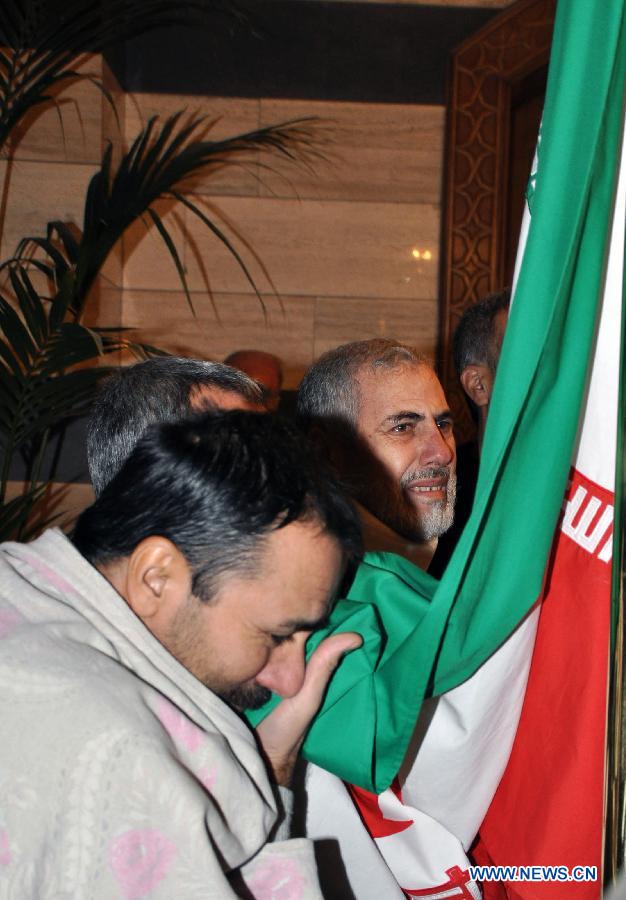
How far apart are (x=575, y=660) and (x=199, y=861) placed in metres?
0.62

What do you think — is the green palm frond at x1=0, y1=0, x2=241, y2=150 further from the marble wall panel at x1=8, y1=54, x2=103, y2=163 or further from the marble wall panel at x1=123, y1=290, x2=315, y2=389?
the marble wall panel at x1=123, y1=290, x2=315, y2=389

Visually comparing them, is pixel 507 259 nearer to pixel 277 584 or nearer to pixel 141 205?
pixel 141 205

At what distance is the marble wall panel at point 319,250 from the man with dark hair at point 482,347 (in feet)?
6.32

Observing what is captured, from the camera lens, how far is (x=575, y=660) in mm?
1414

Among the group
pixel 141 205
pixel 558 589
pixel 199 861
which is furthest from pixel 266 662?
pixel 141 205

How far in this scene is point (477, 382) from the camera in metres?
2.72

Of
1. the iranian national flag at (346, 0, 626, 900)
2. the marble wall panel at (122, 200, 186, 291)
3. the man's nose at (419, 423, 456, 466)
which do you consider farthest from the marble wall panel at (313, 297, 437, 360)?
the iranian national flag at (346, 0, 626, 900)

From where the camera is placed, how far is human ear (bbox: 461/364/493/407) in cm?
267

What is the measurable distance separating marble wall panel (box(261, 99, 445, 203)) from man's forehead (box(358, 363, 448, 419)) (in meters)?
2.59

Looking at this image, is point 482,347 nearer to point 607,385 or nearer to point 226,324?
point 607,385

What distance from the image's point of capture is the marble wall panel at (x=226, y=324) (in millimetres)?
4656

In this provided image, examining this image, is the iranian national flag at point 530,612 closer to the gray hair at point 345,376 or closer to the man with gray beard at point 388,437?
the man with gray beard at point 388,437

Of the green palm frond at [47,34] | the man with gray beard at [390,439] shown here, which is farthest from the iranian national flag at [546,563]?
the green palm frond at [47,34]

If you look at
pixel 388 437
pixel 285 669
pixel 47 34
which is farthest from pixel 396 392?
pixel 47 34
